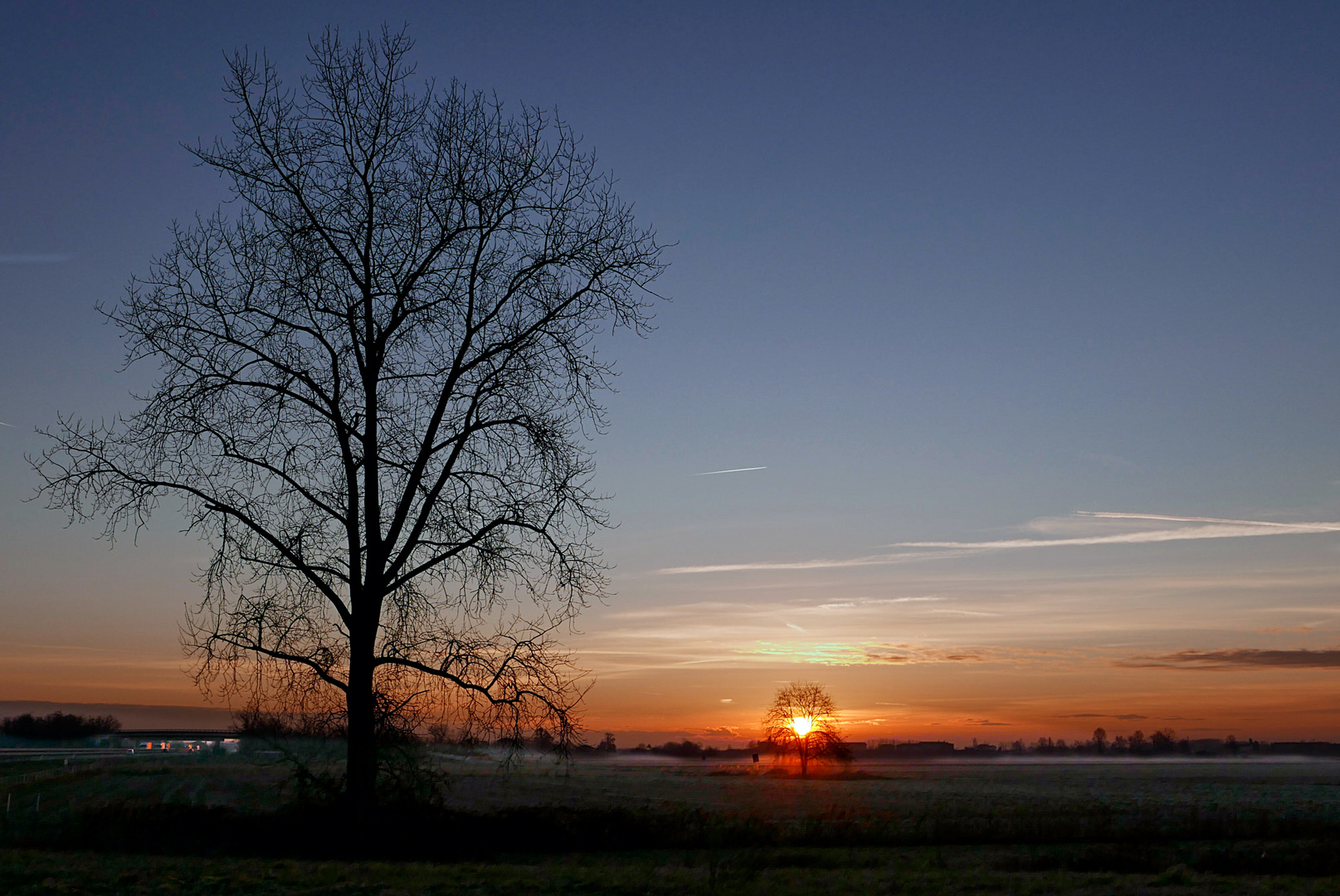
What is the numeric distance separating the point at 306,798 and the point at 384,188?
33.0 feet

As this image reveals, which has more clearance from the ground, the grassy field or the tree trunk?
the tree trunk

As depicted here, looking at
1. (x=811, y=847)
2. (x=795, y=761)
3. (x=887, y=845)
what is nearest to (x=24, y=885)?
(x=811, y=847)

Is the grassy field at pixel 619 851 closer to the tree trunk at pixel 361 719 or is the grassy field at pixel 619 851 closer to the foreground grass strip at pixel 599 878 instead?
the foreground grass strip at pixel 599 878

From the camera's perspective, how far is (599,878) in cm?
1319

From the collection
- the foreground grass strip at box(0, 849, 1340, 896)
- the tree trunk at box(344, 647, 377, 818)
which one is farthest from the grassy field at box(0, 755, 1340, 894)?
the tree trunk at box(344, 647, 377, 818)

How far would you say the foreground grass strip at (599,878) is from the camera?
11.3m

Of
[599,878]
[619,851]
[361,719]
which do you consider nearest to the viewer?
[599,878]

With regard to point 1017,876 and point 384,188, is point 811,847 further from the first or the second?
point 384,188

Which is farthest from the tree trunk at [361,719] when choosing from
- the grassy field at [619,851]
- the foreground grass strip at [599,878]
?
the foreground grass strip at [599,878]

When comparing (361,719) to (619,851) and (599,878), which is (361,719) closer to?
(599,878)

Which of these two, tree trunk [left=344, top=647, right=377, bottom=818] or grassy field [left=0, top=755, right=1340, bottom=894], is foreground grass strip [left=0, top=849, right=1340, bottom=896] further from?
tree trunk [left=344, top=647, right=377, bottom=818]

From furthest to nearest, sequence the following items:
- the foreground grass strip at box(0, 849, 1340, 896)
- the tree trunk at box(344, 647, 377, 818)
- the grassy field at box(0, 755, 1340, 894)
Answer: the tree trunk at box(344, 647, 377, 818)
the grassy field at box(0, 755, 1340, 894)
the foreground grass strip at box(0, 849, 1340, 896)

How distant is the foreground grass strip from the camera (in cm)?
1134

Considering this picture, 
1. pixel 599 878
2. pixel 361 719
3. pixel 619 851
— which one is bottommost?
pixel 619 851
